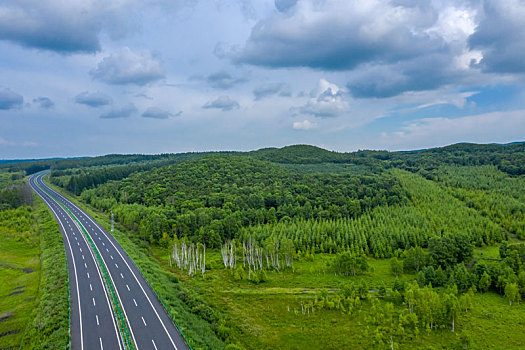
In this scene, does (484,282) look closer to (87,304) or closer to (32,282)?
(87,304)

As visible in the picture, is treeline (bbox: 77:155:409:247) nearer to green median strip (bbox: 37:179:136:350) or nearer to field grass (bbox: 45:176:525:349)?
field grass (bbox: 45:176:525:349)

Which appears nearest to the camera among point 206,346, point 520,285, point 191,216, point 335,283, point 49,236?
point 206,346

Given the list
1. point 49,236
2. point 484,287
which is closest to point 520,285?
point 484,287

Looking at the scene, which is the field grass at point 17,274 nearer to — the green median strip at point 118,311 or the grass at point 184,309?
the green median strip at point 118,311

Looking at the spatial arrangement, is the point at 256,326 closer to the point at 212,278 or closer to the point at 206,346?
the point at 206,346

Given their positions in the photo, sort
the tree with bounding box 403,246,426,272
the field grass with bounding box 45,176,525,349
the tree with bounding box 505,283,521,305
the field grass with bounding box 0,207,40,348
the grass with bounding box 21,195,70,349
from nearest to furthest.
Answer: the grass with bounding box 21,195,70,349 → the field grass with bounding box 0,207,40,348 → the field grass with bounding box 45,176,525,349 → the tree with bounding box 505,283,521,305 → the tree with bounding box 403,246,426,272

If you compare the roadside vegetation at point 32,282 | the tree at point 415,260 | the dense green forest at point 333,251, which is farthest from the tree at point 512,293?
the roadside vegetation at point 32,282

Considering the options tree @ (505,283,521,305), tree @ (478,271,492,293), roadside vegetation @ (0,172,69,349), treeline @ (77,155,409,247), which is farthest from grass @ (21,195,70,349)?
tree @ (478,271,492,293)

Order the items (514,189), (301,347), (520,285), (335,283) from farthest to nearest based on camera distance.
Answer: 1. (514,189)
2. (335,283)
3. (520,285)
4. (301,347)
